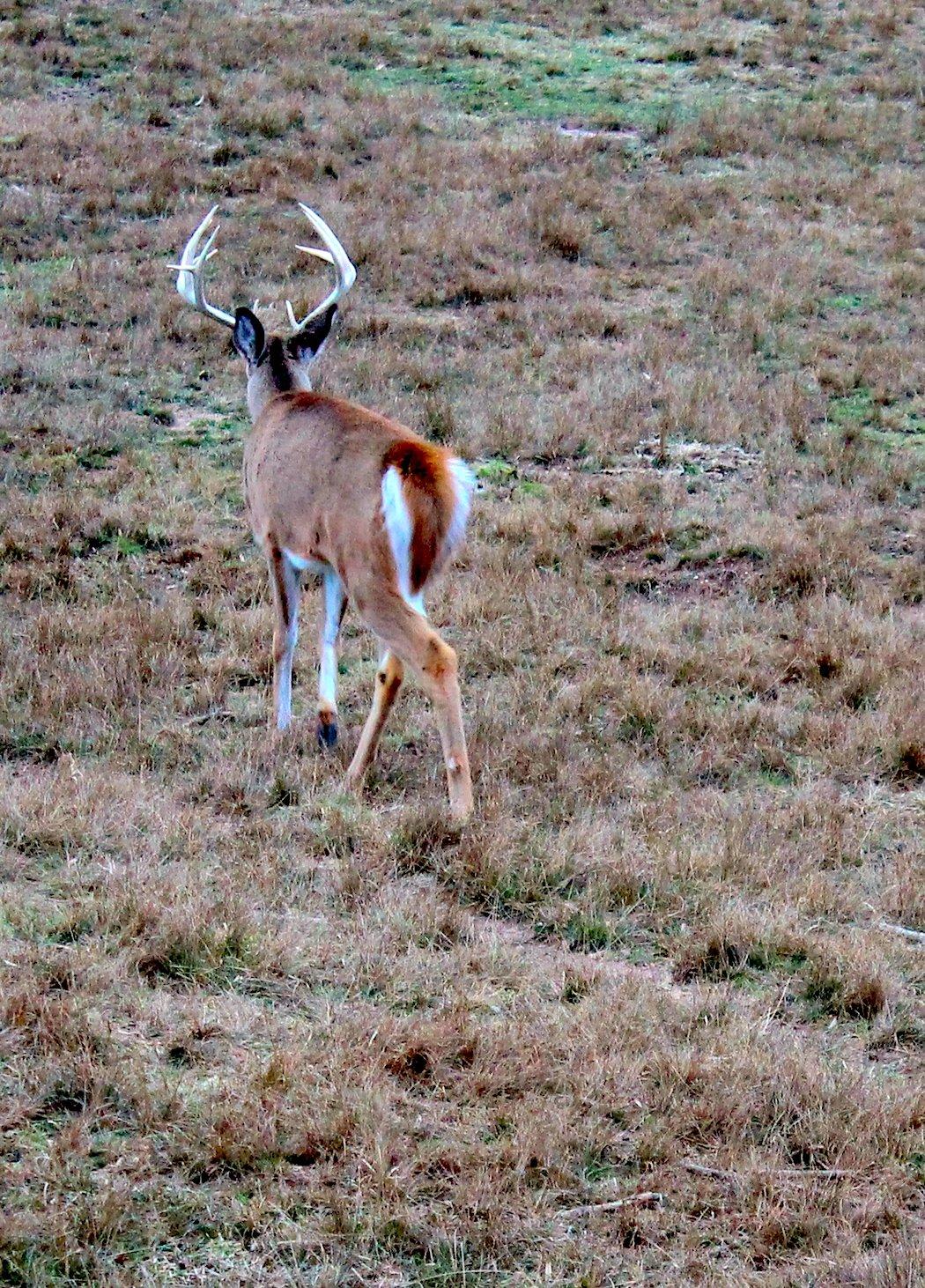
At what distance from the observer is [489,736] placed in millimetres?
8047

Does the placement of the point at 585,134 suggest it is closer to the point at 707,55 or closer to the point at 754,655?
the point at 707,55

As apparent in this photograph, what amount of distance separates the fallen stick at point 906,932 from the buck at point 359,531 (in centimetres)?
184

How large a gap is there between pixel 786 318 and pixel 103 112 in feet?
29.1

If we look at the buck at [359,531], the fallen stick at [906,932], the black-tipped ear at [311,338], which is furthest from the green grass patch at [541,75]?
the fallen stick at [906,932]

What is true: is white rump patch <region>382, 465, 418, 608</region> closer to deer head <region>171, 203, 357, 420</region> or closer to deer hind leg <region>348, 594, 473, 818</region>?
deer hind leg <region>348, 594, 473, 818</region>

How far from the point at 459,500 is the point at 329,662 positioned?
129 cm

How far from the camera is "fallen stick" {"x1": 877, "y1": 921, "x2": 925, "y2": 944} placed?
618 cm

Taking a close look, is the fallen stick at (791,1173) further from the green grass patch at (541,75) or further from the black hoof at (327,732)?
the green grass patch at (541,75)

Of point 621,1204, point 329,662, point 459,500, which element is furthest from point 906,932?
point 329,662

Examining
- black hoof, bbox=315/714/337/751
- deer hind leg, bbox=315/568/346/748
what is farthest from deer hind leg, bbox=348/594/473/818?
black hoof, bbox=315/714/337/751

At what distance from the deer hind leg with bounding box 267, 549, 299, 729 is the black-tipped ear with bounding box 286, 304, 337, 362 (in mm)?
1454

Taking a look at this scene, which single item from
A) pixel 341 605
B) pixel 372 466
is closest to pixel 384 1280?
pixel 372 466

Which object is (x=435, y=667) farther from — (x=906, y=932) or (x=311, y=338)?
(x=311, y=338)

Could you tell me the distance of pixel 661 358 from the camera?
47.0ft
